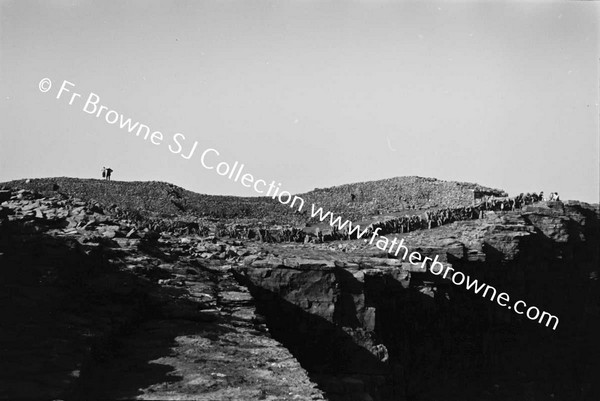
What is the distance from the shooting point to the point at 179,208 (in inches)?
1137

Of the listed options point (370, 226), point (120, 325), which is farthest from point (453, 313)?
point (120, 325)

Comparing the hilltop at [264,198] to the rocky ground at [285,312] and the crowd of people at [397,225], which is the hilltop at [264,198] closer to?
the crowd of people at [397,225]

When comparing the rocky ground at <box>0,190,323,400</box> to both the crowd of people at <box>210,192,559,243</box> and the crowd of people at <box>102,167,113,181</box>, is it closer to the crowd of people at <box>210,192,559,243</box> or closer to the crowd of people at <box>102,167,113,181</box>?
the crowd of people at <box>210,192,559,243</box>

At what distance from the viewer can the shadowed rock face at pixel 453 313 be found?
54.4ft

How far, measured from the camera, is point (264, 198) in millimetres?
34250

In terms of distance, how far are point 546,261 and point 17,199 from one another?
22.5 m

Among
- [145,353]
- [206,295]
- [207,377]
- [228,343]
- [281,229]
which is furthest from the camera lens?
[281,229]

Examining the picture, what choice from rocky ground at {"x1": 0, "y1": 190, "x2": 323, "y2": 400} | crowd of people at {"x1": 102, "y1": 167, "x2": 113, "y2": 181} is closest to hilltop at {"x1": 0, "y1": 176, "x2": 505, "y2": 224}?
crowd of people at {"x1": 102, "y1": 167, "x2": 113, "y2": 181}

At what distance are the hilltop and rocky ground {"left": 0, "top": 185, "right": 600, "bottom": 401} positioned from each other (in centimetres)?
364

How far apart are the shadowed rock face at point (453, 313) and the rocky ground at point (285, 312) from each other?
0.06 metres

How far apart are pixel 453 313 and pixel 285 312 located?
360 inches

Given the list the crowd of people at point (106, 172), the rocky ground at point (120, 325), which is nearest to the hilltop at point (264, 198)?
the crowd of people at point (106, 172)

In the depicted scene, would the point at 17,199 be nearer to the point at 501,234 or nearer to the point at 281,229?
the point at 281,229

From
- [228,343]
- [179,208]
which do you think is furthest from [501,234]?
[228,343]
